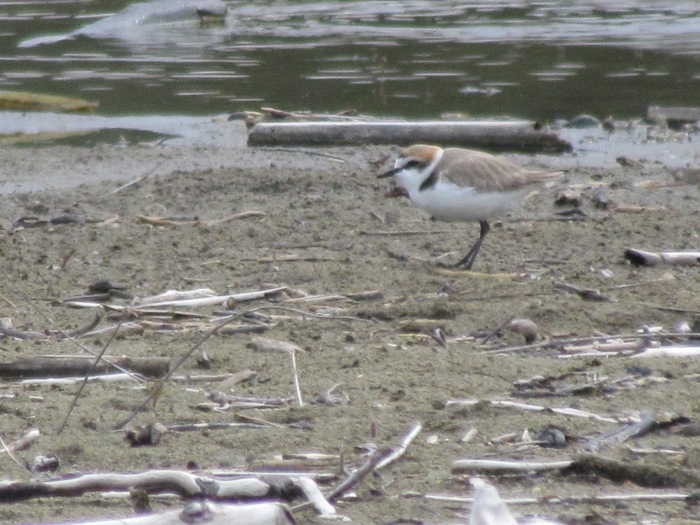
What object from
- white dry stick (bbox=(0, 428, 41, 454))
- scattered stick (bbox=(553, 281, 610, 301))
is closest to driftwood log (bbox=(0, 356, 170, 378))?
white dry stick (bbox=(0, 428, 41, 454))

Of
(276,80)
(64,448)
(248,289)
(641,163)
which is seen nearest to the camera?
(64,448)

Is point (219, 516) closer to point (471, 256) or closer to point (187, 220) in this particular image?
point (471, 256)

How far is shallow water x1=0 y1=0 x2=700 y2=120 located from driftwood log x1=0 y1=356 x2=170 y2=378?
752 centimetres

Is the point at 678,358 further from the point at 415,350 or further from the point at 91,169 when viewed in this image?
the point at 91,169

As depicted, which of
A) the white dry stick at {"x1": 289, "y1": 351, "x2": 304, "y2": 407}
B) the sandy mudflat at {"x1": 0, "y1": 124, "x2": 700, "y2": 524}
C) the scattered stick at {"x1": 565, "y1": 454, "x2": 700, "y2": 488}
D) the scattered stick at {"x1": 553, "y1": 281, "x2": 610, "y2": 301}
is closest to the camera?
the scattered stick at {"x1": 565, "y1": 454, "x2": 700, "y2": 488}

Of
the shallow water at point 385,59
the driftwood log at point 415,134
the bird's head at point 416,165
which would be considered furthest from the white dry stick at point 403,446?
the shallow water at point 385,59

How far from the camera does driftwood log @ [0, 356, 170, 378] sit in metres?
5.12

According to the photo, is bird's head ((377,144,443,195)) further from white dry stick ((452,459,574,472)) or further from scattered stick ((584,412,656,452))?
white dry stick ((452,459,574,472))

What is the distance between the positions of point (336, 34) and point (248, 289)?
1120 centimetres

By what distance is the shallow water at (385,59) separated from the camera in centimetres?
1311

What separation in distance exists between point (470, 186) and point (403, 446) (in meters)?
3.46

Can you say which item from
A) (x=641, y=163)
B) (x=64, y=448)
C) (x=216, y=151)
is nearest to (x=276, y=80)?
(x=216, y=151)

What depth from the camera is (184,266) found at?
23.5 ft

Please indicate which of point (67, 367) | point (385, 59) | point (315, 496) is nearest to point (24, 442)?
point (67, 367)
